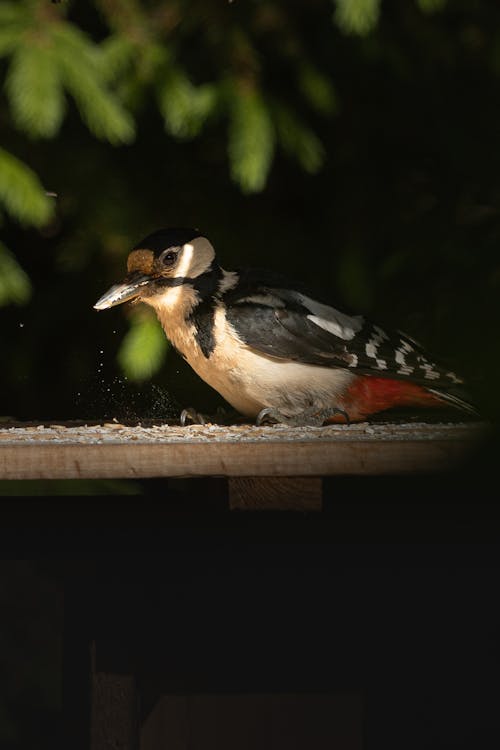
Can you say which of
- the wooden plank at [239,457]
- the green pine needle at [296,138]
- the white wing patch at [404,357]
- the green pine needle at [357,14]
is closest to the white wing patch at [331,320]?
the white wing patch at [404,357]

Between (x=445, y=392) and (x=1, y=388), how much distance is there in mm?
1542

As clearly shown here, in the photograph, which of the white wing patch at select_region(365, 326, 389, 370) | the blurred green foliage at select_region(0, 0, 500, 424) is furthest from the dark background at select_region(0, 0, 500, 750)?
the white wing patch at select_region(365, 326, 389, 370)

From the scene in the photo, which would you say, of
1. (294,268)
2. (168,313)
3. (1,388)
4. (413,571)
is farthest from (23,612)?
(413,571)

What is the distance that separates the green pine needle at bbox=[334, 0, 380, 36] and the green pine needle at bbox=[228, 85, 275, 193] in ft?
1.01

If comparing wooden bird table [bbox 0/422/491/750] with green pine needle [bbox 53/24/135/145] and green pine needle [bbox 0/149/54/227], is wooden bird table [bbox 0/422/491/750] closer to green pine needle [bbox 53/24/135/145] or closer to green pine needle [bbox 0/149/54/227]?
green pine needle [bbox 0/149/54/227]

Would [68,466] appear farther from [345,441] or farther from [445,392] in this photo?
[445,392]

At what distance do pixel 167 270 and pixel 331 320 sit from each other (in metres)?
0.39

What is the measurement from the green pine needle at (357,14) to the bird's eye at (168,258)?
0.60 metres

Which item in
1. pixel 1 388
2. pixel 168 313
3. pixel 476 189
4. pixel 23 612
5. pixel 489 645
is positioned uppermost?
pixel 476 189

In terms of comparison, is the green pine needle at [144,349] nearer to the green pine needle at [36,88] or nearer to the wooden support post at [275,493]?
the green pine needle at [36,88]

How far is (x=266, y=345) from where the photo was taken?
2742 millimetres

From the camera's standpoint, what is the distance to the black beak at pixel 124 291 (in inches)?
106

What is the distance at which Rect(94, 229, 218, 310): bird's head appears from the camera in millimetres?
2756

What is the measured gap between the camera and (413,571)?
2467mm
